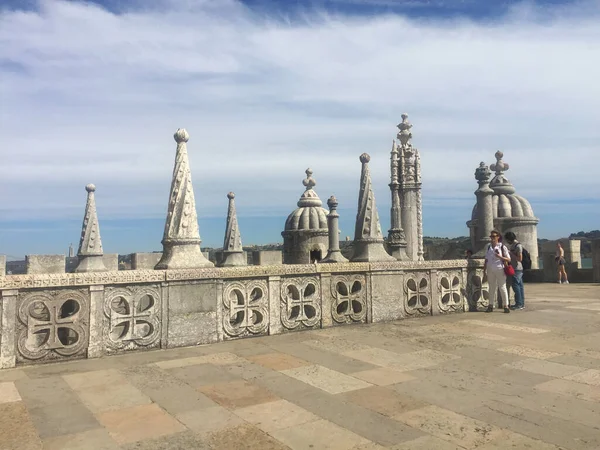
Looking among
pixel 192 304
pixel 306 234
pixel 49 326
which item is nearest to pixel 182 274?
pixel 192 304

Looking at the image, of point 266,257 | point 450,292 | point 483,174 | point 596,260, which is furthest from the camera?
point 266,257

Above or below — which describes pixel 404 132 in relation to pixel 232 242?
above

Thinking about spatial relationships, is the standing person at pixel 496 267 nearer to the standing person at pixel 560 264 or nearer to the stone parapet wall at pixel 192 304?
the stone parapet wall at pixel 192 304

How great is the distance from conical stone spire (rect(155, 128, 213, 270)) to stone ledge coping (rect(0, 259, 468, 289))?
24cm

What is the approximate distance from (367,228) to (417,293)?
1.44m

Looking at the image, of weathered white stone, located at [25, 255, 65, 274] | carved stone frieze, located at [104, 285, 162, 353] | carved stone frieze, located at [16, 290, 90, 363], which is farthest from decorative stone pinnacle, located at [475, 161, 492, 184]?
weathered white stone, located at [25, 255, 65, 274]

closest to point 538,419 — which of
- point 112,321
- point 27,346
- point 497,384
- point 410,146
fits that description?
point 497,384

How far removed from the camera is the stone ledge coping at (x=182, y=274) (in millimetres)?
5355

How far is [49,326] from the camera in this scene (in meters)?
5.48

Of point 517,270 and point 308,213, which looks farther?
point 308,213

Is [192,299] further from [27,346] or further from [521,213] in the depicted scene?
[521,213]

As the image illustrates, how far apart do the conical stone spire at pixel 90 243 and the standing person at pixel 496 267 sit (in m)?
10.7

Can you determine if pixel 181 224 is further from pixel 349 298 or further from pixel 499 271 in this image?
pixel 499 271

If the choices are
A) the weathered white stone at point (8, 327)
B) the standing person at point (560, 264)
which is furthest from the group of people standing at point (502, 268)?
the standing person at point (560, 264)
